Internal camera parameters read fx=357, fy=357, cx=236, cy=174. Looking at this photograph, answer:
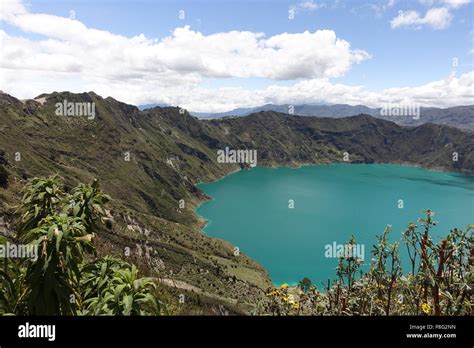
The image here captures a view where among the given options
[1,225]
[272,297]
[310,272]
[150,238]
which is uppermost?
[272,297]

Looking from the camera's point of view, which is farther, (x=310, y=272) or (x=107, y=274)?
(x=310, y=272)

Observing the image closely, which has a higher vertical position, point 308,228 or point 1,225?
point 1,225

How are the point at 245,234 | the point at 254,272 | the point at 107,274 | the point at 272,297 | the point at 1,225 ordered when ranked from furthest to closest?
1. the point at 245,234
2. the point at 254,272
3. the point at 1,225
4. the point at 272,297
5. the point at 107,274
